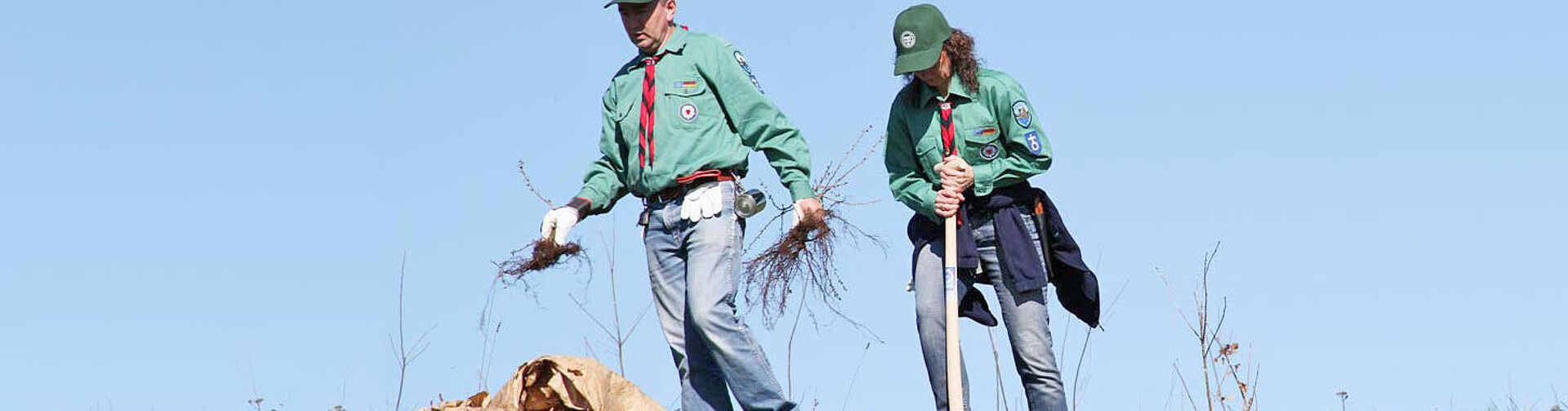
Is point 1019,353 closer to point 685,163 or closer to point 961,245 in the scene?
A: point 961,245

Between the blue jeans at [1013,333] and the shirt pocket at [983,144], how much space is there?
21cm

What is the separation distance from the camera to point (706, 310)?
605 cm

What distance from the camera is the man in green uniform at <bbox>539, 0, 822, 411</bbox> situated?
240 inches

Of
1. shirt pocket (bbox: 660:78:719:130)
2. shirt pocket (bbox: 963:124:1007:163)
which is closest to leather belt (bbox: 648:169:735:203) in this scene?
shirt pocket (bbox: 660:78:719:130)

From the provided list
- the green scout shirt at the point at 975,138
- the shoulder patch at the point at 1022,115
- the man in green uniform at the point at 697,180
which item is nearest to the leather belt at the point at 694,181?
the man in green uniform at the point at 697,180

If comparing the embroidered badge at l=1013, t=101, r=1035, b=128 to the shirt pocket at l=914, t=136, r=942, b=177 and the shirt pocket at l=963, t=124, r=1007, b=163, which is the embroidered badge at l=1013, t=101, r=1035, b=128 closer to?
the shirt pocket at l=963, t=124, r=1007, b=163

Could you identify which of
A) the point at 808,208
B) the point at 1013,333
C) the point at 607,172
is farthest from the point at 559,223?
the point at 1013,333

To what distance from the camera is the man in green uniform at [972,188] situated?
624 centimetres

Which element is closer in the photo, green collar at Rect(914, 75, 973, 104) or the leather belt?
the leather belt

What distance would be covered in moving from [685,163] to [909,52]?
0.77 metres

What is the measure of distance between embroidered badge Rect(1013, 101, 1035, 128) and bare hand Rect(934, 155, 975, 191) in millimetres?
205

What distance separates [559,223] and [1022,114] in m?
1.47

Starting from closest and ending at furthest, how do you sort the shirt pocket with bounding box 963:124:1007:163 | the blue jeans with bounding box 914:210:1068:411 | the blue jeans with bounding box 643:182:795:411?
the blue jeans with bounding box 643:182:795:411
the blue jeans with bounding box 914:210:1068:411
the shirt pocket with bounding box 963:124:1007:163

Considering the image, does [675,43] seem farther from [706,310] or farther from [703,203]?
[706,310]
